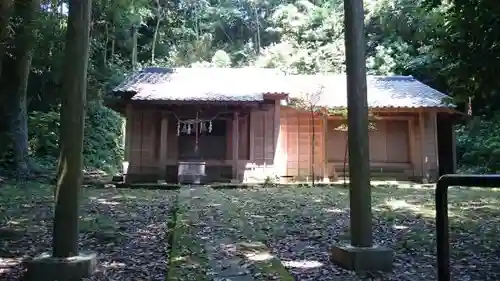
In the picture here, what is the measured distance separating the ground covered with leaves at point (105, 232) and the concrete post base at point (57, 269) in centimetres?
17

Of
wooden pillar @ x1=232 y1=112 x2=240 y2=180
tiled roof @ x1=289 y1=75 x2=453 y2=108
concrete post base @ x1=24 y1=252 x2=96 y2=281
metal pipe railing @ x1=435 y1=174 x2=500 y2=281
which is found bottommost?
concrete post base @ x1=24 y1=252 x2=96 y2=281

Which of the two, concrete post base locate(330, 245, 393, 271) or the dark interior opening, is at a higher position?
the dark interior opening

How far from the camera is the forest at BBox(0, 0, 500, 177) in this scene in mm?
5453

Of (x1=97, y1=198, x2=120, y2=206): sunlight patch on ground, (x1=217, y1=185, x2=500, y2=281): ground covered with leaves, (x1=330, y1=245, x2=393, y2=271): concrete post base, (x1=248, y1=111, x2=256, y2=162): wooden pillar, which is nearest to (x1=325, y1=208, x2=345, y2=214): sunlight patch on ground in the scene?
(x1=217, y1=185, x2=500, y2=281): ground covered with leaves

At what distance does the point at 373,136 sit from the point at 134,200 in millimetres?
9110

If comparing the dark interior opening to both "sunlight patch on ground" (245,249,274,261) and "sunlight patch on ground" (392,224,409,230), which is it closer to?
"sunlight patch on ground" (392,224,409,230)

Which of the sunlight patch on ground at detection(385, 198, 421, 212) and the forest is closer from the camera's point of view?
the forest

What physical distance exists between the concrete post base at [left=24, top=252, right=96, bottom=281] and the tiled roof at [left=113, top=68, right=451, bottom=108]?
9.76 m

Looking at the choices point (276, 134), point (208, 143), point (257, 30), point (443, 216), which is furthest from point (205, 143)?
point (257, 30)

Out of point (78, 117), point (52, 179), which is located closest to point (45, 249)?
point (78, 117)

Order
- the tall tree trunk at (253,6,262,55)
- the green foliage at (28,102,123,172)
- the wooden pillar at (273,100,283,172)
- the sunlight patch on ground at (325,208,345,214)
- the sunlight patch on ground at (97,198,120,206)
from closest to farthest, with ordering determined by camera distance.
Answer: the sunlight patch on ground at (325,208,345,214), the sunlight patch on ground at (97,198,120,206), the wooden pillar at (273,100,283,172), the green foliage at (28,102,123,172), the tall tree trunk at (253,6,262,55)

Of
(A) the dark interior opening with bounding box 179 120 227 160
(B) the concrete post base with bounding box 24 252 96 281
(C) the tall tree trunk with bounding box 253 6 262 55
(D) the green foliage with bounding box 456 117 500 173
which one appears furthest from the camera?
(C) the tall tree trunk with bounding box 253 6 262 55

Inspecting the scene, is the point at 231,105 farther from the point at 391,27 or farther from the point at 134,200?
the point at 391,27

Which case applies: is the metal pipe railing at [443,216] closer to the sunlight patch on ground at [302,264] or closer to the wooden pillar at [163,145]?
the sunlight patch on ground at [302,264]
